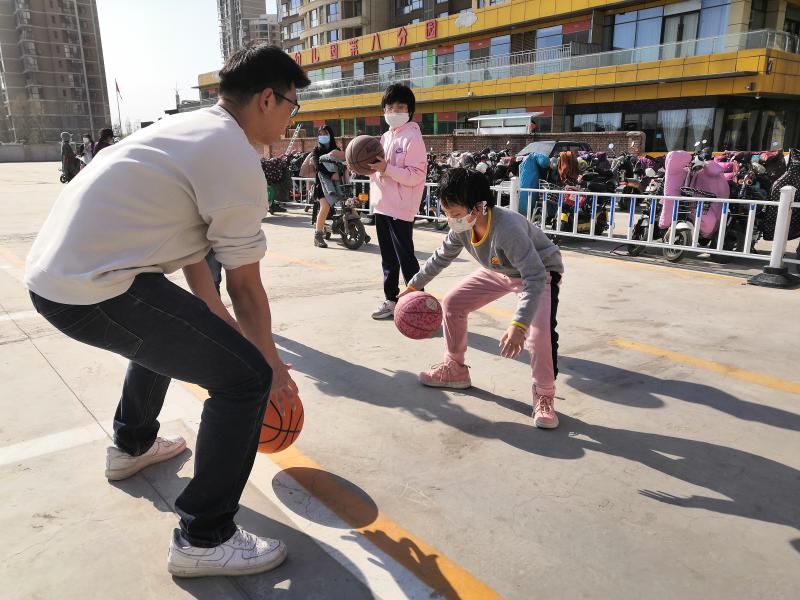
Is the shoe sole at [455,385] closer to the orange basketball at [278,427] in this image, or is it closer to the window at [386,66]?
the orange basketball at [278,427]

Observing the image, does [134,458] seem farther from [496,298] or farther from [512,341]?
[496,298]

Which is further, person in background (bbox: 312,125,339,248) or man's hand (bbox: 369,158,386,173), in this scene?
person in background (bbox: 312,125,339,248)

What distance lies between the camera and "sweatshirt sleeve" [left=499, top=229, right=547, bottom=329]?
3262 millimetres

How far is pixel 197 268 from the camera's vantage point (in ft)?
7.55

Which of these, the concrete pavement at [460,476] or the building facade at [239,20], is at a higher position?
the building facade at [239,20]

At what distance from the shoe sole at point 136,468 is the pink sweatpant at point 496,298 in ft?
6.05

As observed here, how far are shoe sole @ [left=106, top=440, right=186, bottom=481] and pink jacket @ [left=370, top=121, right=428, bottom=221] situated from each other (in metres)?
2.88

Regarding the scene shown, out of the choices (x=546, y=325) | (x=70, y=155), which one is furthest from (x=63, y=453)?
(x=70, y=155)

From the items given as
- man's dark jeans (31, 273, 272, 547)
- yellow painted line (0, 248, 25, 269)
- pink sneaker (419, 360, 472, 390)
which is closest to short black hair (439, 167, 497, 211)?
pink sneaker (419, 360, 472, 390)

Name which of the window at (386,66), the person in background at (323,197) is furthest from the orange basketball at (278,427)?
the window at (386,66)

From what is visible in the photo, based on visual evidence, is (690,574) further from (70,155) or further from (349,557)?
(70,155)

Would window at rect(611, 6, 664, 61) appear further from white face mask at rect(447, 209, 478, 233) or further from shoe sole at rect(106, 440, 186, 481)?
shoe sole at rect(106, 440, 186, 481)

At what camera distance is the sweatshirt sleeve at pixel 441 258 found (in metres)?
→ 3.85

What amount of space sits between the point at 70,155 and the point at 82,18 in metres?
103
